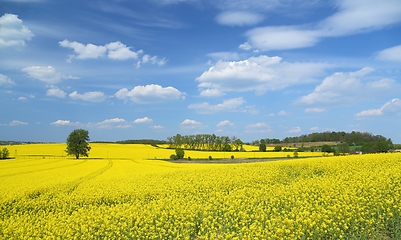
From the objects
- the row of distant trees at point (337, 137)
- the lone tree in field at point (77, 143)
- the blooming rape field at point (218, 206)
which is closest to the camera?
the blooming rape field at point (218, 206)

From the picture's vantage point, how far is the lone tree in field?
6794 cm

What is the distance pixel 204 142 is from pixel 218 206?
9086cm

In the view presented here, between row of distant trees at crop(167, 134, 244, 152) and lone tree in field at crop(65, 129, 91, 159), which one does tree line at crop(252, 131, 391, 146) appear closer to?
row of distant trees at crop(167, 134, 244, 152)

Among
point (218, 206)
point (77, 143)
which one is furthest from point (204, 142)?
point (218, 206)

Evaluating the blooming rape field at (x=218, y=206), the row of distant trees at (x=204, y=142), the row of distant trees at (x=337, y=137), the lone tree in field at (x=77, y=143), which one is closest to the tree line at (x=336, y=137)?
the row of distant trees at (x=337, y=137)

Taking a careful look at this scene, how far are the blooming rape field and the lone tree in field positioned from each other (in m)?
46.1

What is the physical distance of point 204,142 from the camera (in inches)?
4107

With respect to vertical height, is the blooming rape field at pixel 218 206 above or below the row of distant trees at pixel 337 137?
below

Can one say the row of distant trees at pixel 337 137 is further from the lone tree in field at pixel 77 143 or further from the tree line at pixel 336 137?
the lone tree in field at pixel 77 143

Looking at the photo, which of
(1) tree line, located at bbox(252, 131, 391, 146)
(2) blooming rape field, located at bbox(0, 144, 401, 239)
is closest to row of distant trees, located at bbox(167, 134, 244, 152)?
(1) tree line, located at bbox(252, 131, 391, 146)

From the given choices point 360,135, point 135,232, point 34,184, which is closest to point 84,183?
point 34,184

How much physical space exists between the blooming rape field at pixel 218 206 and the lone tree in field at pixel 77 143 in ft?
151

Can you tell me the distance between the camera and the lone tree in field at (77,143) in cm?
6794

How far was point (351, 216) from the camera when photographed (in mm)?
10031
